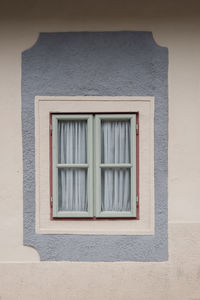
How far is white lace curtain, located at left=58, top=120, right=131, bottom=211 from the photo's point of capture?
3.84 meters

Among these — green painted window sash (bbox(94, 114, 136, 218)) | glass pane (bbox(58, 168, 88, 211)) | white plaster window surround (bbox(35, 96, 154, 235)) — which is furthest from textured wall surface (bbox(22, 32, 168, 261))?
glass pane (bbox(58, 168, 88, 211))

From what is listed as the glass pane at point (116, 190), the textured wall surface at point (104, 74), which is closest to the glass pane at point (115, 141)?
the glass pane at point (116, 190)

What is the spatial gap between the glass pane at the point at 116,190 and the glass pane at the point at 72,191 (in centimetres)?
23

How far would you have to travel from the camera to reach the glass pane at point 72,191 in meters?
3.87

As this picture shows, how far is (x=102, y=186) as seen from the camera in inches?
153

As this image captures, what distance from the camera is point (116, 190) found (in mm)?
3869

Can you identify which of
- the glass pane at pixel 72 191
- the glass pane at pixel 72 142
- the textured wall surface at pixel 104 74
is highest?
the textured wall surface at pixel 104 74

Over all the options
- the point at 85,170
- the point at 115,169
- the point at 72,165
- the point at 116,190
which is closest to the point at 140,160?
the point at 115,169

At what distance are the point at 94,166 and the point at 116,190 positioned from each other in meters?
0.39

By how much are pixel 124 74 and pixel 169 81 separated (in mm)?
528

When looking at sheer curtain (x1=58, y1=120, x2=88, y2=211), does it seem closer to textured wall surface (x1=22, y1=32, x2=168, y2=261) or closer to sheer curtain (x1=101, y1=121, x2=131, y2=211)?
sheer curtain (x1=101, y1=121, x2=131, y2=211)

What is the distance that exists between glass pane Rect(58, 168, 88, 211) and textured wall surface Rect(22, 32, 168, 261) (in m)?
0.39

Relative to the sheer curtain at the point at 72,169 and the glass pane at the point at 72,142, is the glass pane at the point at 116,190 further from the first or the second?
the glass pane at the point at 72,142

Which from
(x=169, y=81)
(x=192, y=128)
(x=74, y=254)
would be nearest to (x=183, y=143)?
(x=192, y=128)
